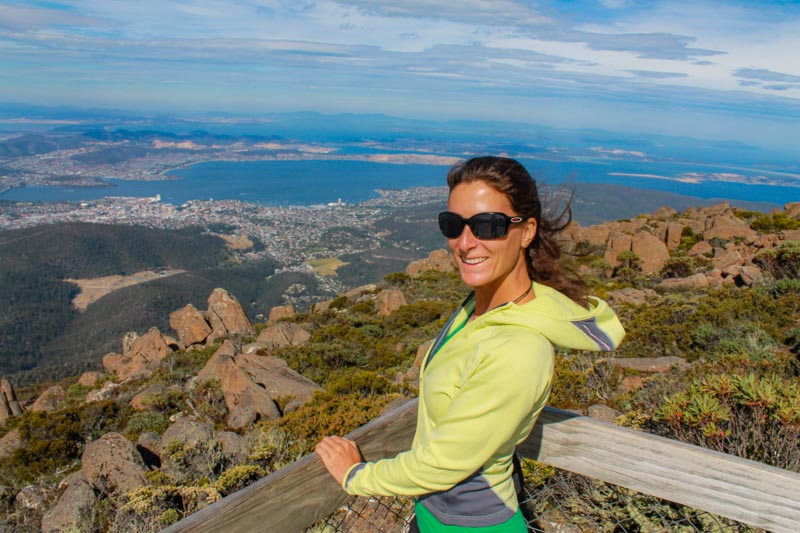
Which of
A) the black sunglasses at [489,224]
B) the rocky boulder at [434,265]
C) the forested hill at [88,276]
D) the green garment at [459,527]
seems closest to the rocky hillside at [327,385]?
the black sunglasses at [489,224]

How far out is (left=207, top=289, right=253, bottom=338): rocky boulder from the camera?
1978 centimetres

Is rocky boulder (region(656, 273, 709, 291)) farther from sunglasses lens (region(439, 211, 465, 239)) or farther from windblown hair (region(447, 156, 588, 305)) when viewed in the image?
sunglasses lens (region(439, 211, 465, 239))

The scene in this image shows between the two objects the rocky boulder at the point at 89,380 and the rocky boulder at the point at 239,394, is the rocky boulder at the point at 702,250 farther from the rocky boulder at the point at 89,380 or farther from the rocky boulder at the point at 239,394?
the rocky boulder at the point at 89,380

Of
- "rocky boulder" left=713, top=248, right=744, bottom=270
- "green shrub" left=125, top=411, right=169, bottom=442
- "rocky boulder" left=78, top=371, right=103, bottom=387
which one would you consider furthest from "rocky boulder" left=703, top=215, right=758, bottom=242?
"rocky boulder" left=78, top=371, right=103, bottom=387

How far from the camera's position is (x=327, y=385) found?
9.64 meters

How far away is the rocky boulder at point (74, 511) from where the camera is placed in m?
4.81

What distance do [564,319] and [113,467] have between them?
242 inches

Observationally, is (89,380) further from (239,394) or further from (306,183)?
(306,183)

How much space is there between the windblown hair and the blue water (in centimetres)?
9059

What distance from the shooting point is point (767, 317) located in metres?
8.73

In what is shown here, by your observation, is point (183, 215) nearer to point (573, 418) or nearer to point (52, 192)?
point (52, 192)

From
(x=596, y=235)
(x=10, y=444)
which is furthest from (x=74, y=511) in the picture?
(x=596, y=235)

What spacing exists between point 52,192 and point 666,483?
17450 centimetres

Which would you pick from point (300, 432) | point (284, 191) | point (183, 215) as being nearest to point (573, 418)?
point (300, 432)
